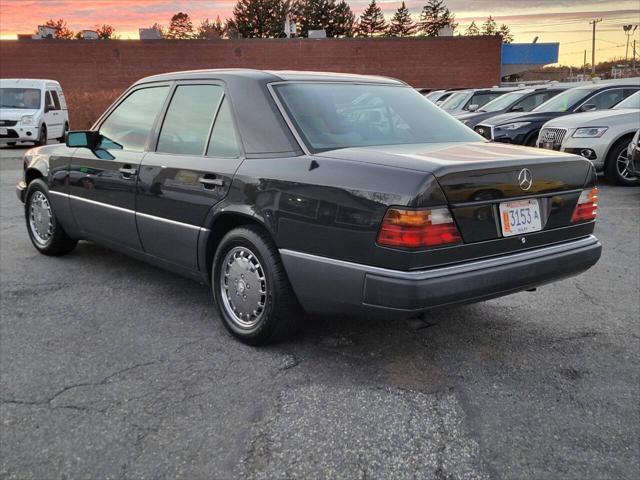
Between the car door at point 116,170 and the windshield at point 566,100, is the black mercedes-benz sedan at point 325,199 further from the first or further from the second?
the windshield at point 566,100

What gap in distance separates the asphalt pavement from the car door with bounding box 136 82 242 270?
556 millimetres

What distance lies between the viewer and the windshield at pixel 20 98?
61.1 ft

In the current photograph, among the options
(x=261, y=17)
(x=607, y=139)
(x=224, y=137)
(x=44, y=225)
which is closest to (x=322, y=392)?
(x=224, y=137)

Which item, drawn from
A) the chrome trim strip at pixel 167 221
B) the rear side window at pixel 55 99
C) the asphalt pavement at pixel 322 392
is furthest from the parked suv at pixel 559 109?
the rear side window at pixel 55 99

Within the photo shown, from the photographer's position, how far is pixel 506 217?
3170mm

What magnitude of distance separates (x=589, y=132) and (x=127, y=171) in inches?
310

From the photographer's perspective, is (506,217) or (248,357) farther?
(248,357)

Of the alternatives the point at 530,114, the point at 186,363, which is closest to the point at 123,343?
the point at 186,363

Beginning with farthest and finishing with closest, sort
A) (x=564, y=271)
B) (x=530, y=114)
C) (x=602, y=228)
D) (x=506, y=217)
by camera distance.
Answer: (x=530, y=114) → (x=602, y=228) → (x=564, y=271) → (x=506, y=217)

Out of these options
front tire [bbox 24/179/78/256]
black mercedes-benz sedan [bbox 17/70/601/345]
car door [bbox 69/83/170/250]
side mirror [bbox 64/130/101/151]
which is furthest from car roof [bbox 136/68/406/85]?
front tire [bbox 24/179/78/256]

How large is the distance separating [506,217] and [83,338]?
2604mm

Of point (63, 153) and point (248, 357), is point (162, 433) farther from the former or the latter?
point (63, 153)

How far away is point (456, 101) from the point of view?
60.2 feet

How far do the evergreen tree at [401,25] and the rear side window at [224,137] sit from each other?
313ft
